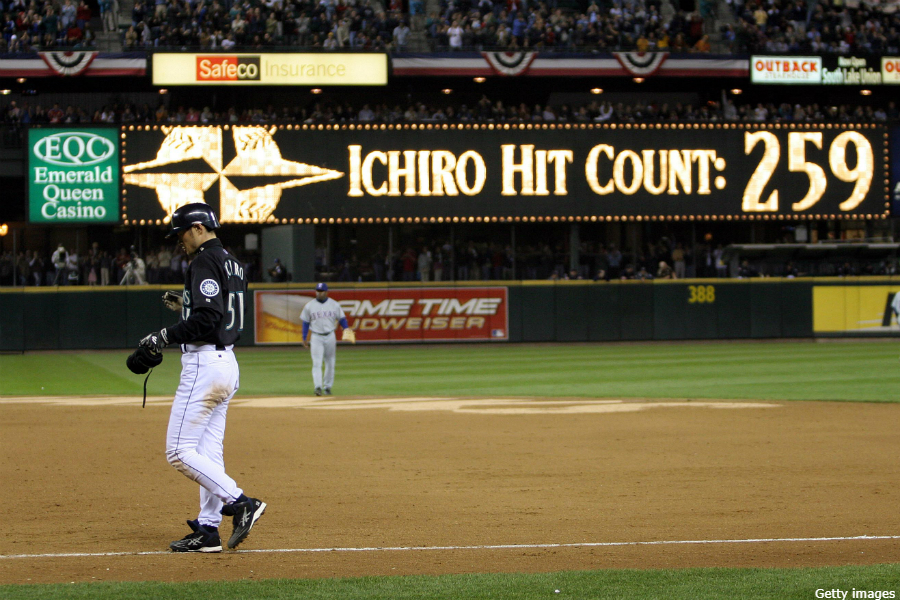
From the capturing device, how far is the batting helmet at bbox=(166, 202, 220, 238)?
6527 millimetres

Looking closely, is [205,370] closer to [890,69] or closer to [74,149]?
[74,149]

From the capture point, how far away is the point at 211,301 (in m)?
6.29

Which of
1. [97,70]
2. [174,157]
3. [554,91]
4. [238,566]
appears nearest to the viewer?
[238,566]

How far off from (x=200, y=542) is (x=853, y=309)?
2950 centimetres

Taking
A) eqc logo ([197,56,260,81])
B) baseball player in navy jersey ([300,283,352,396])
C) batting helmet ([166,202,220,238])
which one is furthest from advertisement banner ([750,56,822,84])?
batting helmet ([166,202,220,238])

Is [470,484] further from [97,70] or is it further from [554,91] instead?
[554,91]

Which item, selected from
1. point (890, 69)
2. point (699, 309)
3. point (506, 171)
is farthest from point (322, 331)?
point (890, 69)

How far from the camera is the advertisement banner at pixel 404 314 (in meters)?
30.7

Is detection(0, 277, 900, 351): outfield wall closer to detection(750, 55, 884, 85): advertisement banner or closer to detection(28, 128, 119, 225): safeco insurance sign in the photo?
detection(750, 55, 884, 85): advertisement banner

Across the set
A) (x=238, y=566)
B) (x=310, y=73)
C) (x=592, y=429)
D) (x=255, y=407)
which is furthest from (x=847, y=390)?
(x=310, y=73)

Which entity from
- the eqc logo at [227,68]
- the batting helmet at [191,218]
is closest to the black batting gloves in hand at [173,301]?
the batting helmet at [191,218]

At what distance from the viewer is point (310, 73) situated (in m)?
31.6

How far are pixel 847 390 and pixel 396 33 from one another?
69.8 feet

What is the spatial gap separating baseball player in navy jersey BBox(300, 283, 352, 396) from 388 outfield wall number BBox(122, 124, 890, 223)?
1270cm
